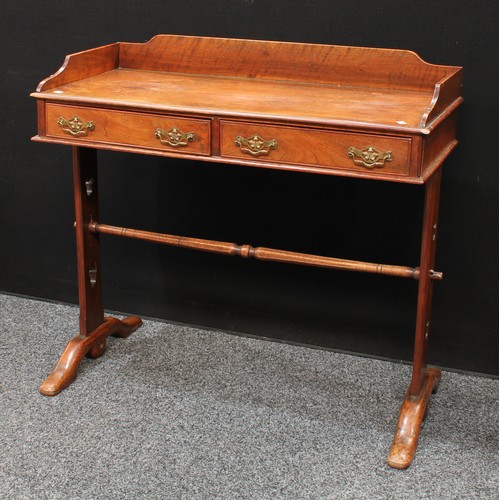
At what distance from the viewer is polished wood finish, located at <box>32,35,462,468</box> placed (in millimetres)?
2697

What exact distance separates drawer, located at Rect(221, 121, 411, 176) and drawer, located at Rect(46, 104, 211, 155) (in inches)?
3.7

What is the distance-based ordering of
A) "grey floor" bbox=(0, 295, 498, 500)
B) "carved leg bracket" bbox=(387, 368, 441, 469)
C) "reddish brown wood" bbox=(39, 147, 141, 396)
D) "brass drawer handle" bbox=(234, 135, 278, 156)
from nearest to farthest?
"brass drawer handle" bbox=(234, 135, 278, 156)
"grey floor" bbox=(0, 295, 498, 500)
"carved leg bracket" bbox=(387, 368, 441, 469)
"reddish brown wood" bbox=(39, 147, 141, 396)

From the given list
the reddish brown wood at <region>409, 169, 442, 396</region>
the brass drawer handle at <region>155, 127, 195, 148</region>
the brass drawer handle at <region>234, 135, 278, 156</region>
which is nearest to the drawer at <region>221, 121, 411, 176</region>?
the brass drawer handle at <region>234, 135, 278, 156</region>

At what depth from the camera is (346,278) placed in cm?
361

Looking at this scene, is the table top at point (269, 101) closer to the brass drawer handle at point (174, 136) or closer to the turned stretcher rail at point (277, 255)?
the brass drawer handle at point (174, 136)

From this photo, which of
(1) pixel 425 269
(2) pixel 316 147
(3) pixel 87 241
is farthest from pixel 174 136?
(1) pixel 425 269

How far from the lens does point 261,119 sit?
2.74m

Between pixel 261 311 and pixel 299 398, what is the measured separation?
53 centimetres

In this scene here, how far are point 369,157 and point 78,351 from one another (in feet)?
4.68

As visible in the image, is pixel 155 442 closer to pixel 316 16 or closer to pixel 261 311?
pixel 261 311

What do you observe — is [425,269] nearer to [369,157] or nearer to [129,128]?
[369,157]

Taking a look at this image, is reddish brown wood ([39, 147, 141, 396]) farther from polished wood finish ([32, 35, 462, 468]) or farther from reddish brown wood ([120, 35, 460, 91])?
reddish brown wood ([120, 35, 460, 91])

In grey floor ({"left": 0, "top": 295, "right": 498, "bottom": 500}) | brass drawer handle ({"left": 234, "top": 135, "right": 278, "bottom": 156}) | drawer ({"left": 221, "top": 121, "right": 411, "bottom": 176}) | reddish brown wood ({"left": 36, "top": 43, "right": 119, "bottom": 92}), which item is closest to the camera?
drawer ({"left": 221, "top": 121, "right": 411, "bottom": 176})

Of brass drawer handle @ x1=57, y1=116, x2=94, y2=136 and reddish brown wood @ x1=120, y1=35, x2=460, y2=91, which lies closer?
brass drawer handle @ x1=57, y1=116, x2=94, y2=136
